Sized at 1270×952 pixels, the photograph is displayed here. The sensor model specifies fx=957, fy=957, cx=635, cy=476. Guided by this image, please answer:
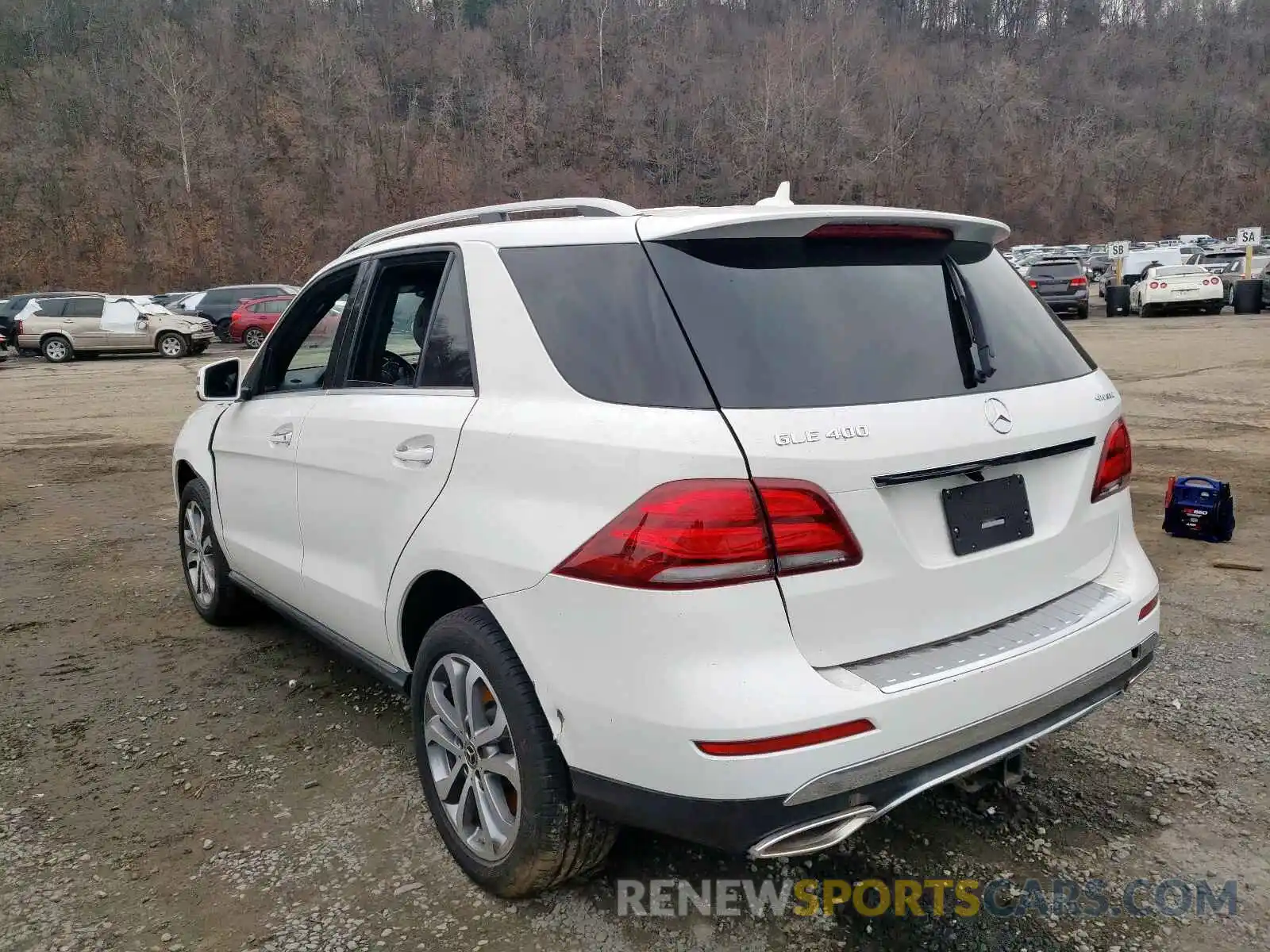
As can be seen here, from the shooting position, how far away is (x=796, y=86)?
8044 cm

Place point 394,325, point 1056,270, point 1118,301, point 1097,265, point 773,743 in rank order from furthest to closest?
1. point 1097,265
2. point 1118,301
3. point 1056,270
4. point 394,325
5. point 773,743

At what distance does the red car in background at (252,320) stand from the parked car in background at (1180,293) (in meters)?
23.6

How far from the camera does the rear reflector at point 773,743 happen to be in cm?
198

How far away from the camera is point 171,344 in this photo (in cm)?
2481

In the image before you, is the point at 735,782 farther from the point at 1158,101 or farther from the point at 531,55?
the point at 1158,101

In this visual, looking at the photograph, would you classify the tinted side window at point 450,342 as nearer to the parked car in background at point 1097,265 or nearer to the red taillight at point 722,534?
the red taillight at point 722,534

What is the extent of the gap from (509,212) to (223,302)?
1144 inches

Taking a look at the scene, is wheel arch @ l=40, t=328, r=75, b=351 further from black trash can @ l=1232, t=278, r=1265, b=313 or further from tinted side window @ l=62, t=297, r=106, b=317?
black trash can @ l=1232, t=278, r=1265, b=313

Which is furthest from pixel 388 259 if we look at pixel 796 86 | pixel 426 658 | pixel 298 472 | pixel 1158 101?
→ pixel 1158 101

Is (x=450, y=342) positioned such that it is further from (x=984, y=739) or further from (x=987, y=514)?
(x=984, y=739)

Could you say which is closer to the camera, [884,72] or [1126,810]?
[1126,810]

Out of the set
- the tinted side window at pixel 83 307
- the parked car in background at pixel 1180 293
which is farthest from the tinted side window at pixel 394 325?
the parked car in background at pixel 1180 293

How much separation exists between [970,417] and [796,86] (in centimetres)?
8562

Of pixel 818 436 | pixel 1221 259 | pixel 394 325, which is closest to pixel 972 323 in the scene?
pixel 818 436
